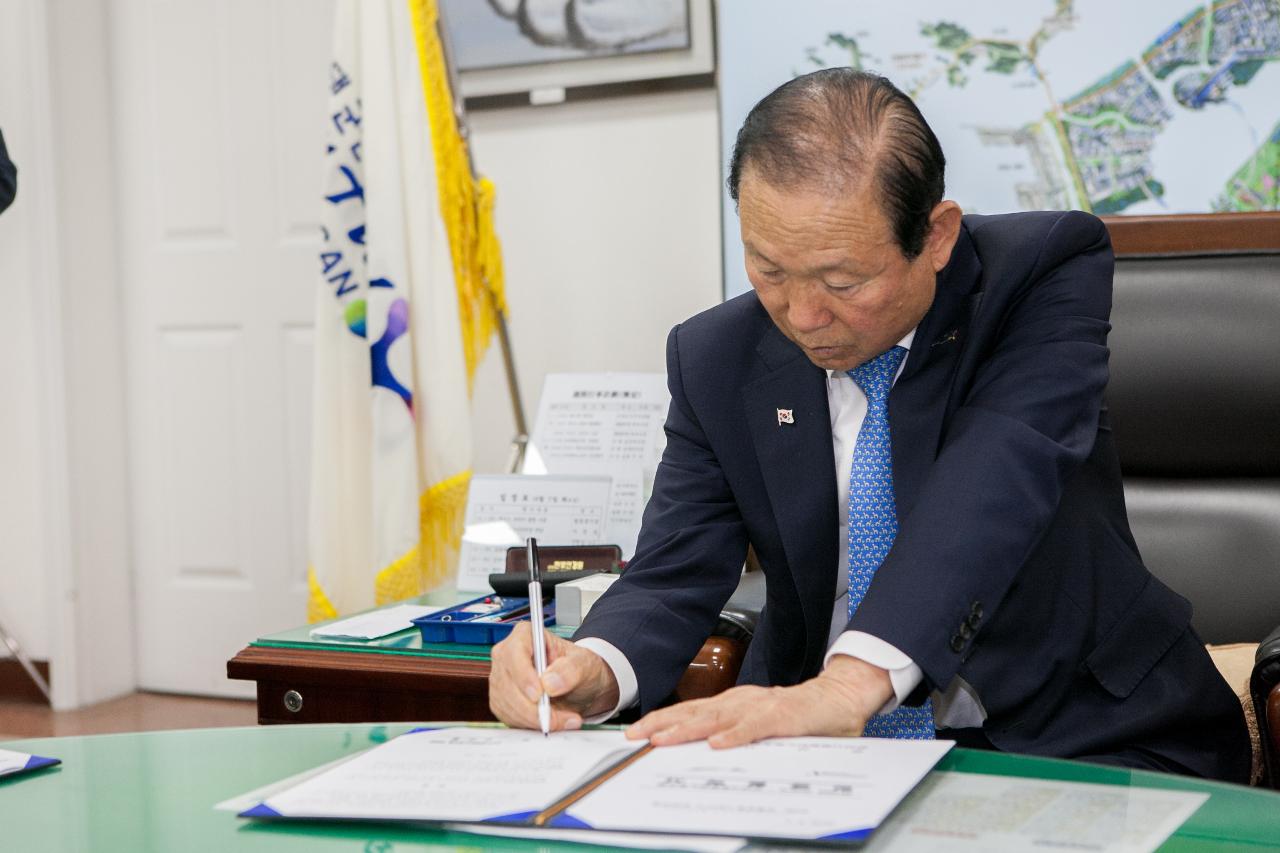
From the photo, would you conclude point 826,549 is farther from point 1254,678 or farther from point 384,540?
point 384,540

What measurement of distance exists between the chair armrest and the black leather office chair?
1.90 ft

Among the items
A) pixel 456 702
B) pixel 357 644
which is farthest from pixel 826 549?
pixel 357 644

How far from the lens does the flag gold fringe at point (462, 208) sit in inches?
121

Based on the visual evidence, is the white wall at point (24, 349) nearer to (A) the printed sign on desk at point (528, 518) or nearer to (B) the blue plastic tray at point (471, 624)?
(A) the printed sign on desk at point (528, 518)

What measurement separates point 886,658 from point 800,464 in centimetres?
36

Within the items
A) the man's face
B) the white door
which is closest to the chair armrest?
the man's face

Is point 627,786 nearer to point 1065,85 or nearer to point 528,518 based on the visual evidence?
point 528,518

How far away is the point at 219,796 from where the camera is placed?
3.55 feet

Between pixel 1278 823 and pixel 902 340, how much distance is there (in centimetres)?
70

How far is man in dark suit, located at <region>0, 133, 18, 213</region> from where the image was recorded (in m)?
3.72

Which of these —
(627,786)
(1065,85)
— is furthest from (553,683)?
(1065,85)

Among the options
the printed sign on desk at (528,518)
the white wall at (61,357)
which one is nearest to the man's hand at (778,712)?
the printed sign on desk at (528,518)

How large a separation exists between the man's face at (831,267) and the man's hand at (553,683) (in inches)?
15.8

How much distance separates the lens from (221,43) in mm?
4031
